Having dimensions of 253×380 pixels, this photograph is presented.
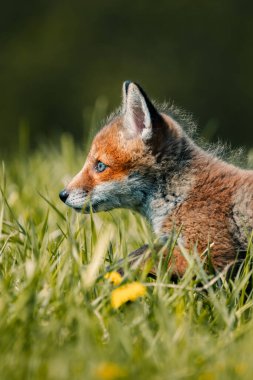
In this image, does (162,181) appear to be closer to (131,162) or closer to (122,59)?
(131,162)

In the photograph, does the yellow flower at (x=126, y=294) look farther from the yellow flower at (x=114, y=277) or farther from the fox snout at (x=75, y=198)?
the fox snout at (x=75, y=198)

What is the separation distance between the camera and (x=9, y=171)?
7516mm

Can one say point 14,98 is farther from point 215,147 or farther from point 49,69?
point 215,147

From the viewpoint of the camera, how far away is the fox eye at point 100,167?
200 inches

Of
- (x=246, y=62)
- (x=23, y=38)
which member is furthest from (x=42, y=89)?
(x=246, y=62)

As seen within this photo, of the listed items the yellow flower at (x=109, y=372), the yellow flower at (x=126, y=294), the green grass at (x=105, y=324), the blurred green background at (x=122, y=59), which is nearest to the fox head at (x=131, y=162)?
the green grass at (x=105, y=324)

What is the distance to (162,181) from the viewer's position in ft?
16.3

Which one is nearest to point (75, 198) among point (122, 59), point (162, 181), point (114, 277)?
point (162, 181)

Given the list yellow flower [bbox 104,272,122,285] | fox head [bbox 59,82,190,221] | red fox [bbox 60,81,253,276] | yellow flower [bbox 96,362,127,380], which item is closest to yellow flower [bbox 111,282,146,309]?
yellow flower [bbox 104,272,122,285]

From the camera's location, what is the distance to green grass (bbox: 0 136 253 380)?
304cm

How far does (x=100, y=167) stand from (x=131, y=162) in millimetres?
207

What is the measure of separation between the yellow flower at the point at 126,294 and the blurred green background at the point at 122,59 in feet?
41.8

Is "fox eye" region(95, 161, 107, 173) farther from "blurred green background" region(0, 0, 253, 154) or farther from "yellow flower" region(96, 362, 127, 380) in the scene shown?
"blurred green background" region(0, 0, 253, 154)

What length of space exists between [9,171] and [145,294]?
3871 millimetres
